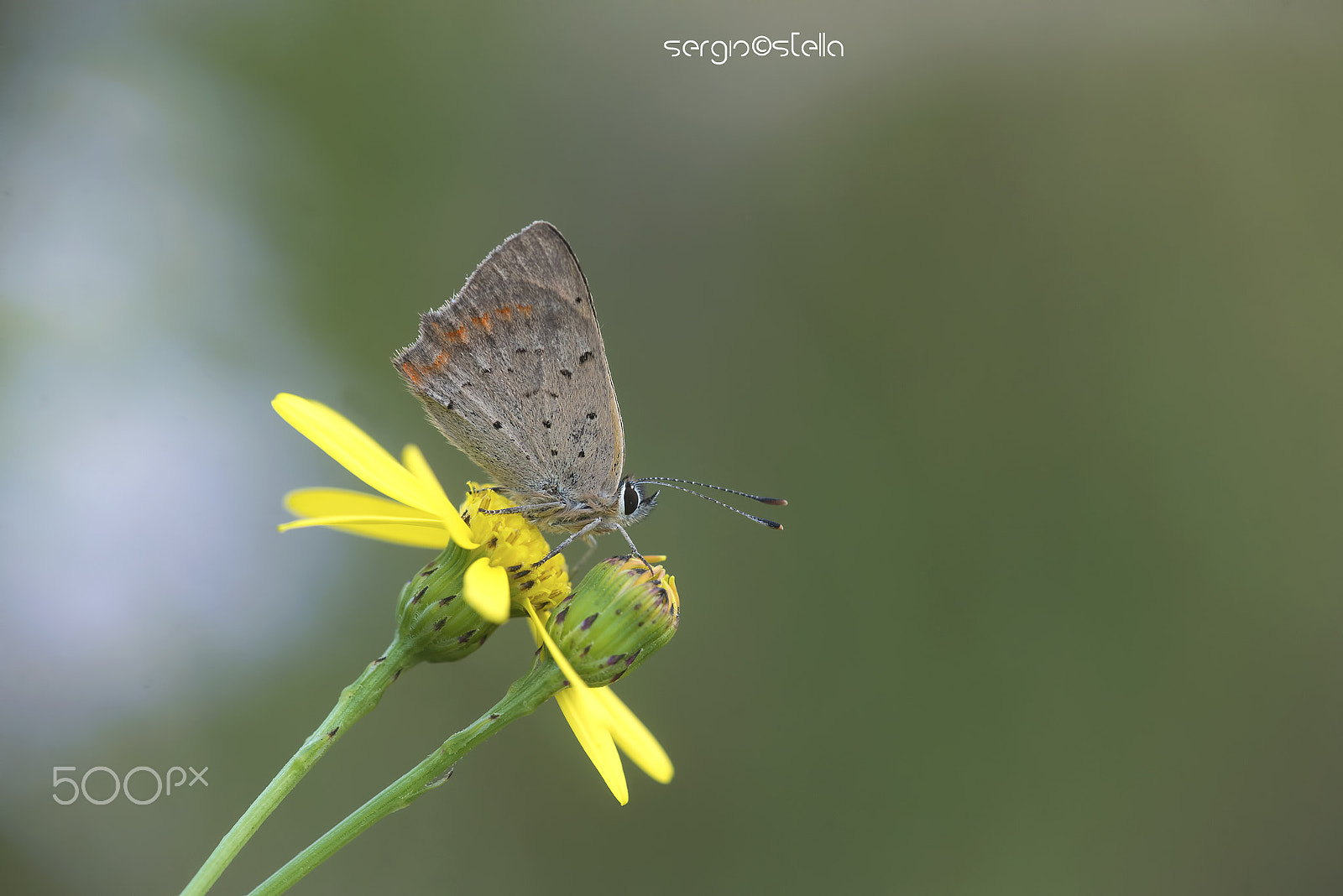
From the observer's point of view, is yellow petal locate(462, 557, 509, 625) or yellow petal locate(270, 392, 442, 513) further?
yellow petal locate(270, 392, 442, 513)

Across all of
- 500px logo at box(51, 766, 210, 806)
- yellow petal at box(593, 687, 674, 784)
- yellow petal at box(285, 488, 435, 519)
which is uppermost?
yellow petal at box(285, 488, 435, 519)

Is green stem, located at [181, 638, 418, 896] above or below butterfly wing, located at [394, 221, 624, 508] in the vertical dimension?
below

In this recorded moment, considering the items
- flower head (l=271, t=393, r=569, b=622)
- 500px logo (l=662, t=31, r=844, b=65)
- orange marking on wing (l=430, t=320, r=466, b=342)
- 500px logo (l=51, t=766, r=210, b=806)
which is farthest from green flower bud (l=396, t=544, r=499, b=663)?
500px logo (l=662, t=31, r=844, b=65)

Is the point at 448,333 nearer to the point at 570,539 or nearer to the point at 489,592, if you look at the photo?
the point at 570,539

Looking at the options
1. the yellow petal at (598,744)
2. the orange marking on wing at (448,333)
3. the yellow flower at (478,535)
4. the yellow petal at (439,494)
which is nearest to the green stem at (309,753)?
the yellow flower at (478,535)

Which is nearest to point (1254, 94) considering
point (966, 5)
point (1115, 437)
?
point (966, 5)

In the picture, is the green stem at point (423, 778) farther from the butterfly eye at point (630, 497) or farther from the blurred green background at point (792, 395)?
the blurred green background at point (792, 395)

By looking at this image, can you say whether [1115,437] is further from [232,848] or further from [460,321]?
[232,848]

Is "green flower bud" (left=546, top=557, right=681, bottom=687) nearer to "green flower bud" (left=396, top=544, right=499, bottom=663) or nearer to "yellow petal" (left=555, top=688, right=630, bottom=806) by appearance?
"yellow petal" (left=555, top=688, right=630, bottom=806)
